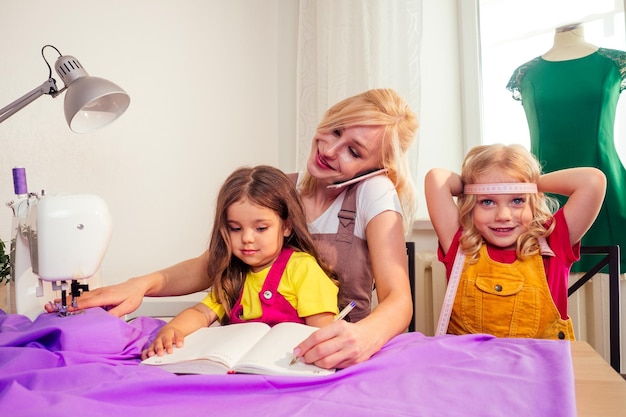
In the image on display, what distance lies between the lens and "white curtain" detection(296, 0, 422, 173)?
2.31 meters

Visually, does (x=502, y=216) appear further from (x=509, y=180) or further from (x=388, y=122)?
(x=388, y=122)

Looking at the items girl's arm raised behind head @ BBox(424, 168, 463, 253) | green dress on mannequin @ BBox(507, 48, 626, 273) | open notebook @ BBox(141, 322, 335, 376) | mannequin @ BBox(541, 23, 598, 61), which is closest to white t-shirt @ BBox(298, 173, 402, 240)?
girl's arm raised behind head @ BBox(424, 168, 463, 253)

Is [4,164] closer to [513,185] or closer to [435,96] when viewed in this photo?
[513,185]

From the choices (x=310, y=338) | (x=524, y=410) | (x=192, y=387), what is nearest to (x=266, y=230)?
(x=310, y=338)

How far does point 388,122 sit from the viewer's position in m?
1.43

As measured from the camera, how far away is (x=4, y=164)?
1.65m

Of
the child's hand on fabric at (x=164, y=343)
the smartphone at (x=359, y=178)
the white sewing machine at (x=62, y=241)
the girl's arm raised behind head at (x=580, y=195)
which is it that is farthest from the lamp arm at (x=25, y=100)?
the girl's arm raised behind head at (x=580, y=195)

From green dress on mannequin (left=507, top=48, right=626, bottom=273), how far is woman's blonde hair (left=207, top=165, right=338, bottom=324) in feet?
4.17

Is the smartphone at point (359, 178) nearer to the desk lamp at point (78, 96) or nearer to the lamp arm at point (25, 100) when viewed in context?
the desk lamp at point (78, 96)

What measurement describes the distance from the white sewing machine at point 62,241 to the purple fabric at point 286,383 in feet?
0.29

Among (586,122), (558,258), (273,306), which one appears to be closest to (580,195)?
(558,258)

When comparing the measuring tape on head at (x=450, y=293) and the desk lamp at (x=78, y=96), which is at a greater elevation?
the desk lamp at (x=78, y=96)

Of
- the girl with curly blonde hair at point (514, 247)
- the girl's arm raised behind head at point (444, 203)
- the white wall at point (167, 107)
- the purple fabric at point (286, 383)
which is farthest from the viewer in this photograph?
the white wall at point (167, 107)

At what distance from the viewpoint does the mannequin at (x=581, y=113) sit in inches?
82.4
